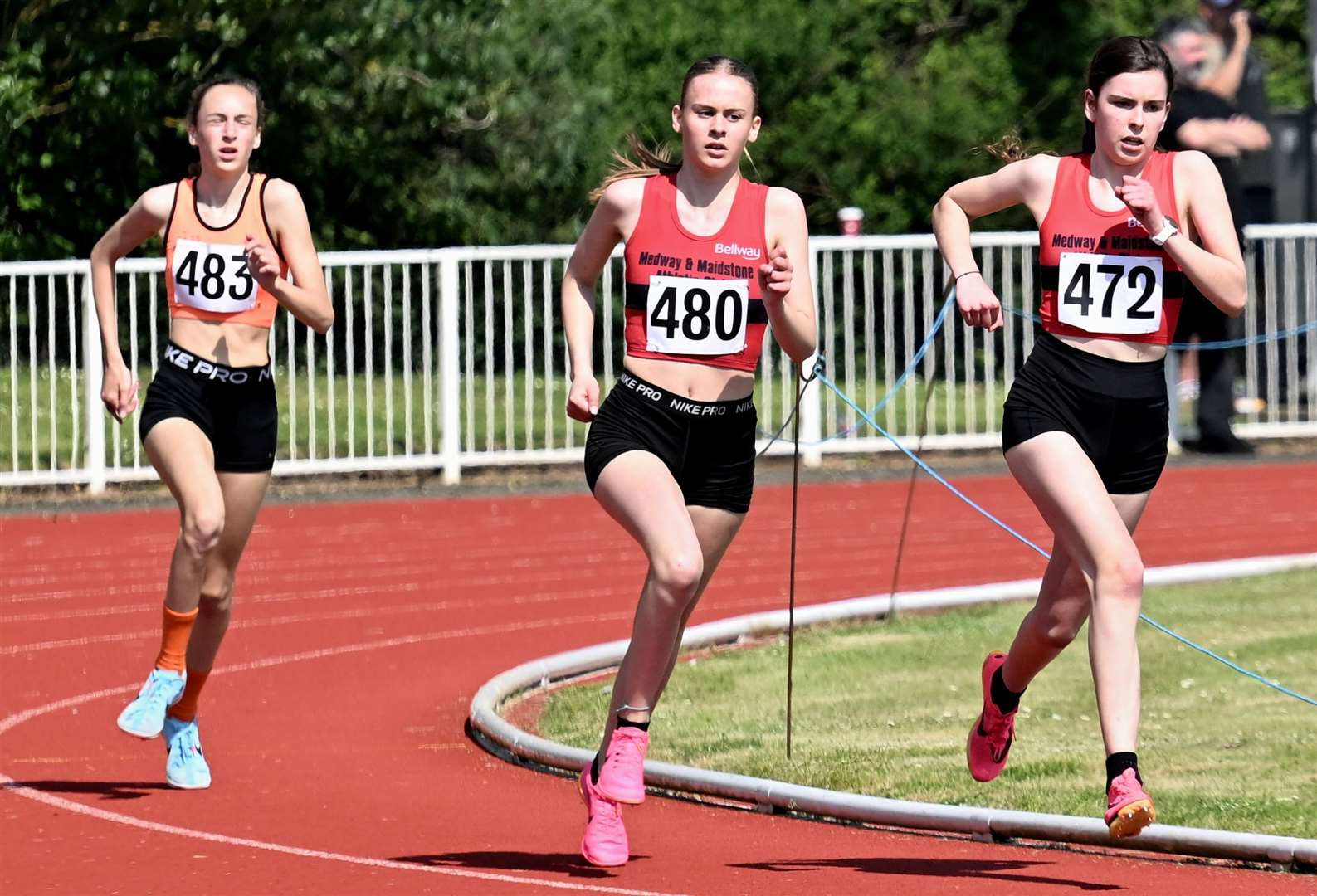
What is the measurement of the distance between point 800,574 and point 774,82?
1615cm

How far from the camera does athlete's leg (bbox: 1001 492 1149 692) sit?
7281mm

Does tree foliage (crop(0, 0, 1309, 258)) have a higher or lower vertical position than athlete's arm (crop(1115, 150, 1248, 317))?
higher

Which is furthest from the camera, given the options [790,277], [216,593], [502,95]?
[502,95]

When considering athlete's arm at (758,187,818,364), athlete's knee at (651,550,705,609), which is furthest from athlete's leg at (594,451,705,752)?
athlete's arm at (758,187,818,364)

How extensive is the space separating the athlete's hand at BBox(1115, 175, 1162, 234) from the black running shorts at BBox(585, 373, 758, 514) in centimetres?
125

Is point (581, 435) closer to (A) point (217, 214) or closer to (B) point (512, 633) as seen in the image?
(B) point (512, 633)

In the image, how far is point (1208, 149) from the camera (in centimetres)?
1838

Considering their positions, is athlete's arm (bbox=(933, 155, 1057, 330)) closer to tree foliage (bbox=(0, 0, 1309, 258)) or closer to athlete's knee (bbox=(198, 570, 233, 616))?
athlete's knee (bbox=(198, 570, 233, 616))

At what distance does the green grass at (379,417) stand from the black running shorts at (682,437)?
10778 mm

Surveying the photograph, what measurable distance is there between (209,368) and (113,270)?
0.62m

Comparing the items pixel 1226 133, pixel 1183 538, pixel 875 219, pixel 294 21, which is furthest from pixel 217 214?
pixel 875 219

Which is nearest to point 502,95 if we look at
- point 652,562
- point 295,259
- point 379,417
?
point 379,417

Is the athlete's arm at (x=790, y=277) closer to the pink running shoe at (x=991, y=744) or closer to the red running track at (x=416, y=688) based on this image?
the pink running shoe at (x=991, y=744)

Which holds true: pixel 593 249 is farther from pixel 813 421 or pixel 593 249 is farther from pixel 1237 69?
pixel 1237 69
